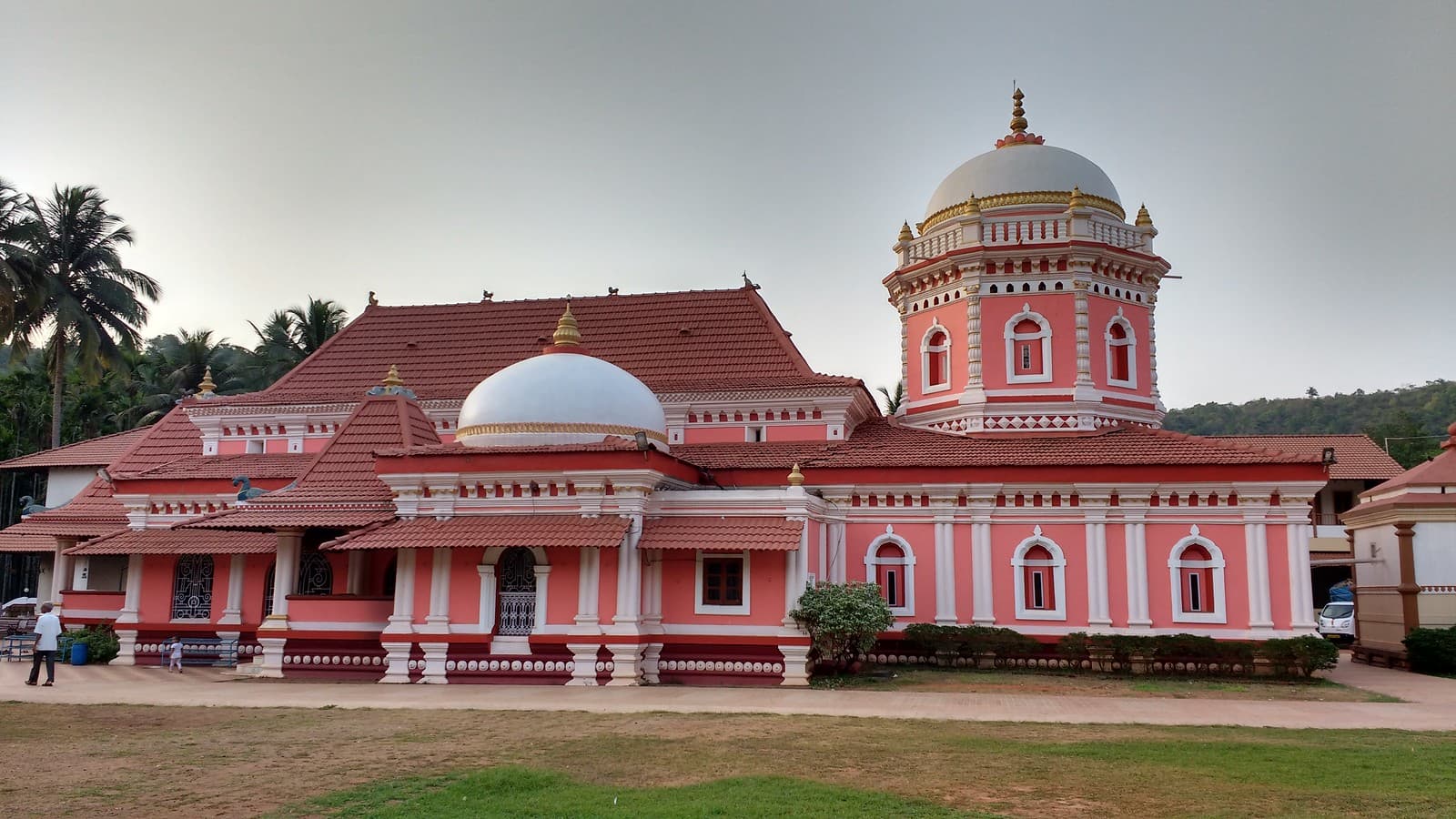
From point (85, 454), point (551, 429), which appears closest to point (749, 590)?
point (551, 429)

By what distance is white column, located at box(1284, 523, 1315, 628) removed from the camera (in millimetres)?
19672

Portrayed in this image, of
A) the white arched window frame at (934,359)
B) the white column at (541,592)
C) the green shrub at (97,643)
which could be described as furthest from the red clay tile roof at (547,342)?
the white column at (541,592)

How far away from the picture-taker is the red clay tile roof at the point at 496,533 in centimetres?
1797

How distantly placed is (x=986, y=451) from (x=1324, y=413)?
60737 millimetres

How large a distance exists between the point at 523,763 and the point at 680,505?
921cm

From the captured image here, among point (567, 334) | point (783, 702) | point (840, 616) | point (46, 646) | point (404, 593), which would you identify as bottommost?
point (783, 702)

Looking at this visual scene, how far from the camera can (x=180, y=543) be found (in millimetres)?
21766

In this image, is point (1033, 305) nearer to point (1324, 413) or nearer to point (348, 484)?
point (348, 484)

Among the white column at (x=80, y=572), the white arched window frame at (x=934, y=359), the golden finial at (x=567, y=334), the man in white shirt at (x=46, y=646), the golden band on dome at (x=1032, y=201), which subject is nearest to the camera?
the man in white shirt at (x=46, y=646)

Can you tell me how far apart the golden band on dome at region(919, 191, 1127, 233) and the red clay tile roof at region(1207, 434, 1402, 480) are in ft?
50.4

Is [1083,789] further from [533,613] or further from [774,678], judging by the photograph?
[533,613]

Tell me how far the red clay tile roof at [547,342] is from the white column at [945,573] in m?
4.52

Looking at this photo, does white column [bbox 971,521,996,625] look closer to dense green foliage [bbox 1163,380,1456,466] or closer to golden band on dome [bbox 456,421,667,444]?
golden band on dome [bbox 456,421,667,444]

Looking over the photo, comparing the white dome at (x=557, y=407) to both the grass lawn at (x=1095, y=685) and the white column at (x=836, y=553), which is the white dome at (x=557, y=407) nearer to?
the white column at (x=836, y=553)
